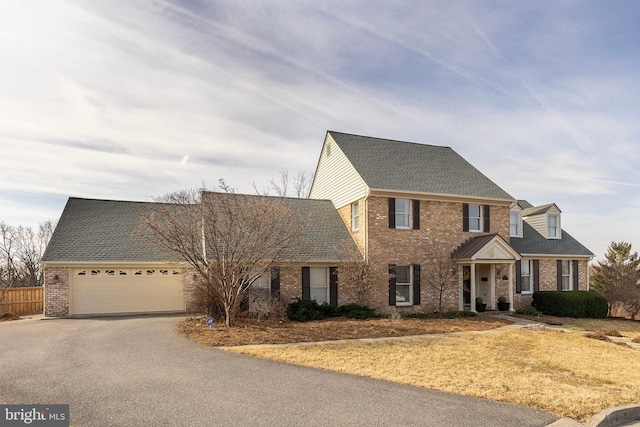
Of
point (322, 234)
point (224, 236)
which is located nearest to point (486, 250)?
point (322, 234)

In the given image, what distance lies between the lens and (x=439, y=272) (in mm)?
19328

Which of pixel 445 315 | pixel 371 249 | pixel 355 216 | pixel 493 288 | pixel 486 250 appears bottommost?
pixel 445 315

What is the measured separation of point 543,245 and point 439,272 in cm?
830

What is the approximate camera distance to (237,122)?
1792cm

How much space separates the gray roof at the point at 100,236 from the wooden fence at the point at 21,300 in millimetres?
4027

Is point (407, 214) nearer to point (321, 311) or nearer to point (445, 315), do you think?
point (445, 315)

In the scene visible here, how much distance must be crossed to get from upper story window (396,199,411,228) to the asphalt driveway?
1151 cm

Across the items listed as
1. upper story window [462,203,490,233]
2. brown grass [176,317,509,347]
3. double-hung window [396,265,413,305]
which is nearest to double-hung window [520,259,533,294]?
upper story window [462,203,490,233]

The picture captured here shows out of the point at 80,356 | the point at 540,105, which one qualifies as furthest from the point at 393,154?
the point at 80,356

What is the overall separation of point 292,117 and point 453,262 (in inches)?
411

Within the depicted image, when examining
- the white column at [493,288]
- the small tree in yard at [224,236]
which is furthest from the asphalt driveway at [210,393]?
the white column at [493,288]

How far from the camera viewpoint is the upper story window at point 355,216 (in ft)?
66.3

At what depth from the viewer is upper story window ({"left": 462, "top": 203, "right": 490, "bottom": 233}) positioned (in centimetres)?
2095

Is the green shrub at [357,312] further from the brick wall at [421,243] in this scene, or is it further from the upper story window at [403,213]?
the upper story window at [403,213]
